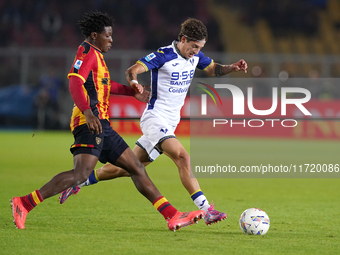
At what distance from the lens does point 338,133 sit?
17.9 m

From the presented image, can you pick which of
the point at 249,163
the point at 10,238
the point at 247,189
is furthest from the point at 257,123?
the point at 10,238

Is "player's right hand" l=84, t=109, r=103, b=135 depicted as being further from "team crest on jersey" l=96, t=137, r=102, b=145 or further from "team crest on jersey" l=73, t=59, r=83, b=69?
"team crest on jersey" l=73, t=59, r=83, b=69

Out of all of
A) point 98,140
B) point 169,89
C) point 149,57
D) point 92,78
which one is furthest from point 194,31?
point 98,140

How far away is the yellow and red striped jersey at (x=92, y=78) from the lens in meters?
4.79

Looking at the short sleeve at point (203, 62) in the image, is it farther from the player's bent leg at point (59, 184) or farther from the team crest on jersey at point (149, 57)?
the player's bent leg at point (59, 184)

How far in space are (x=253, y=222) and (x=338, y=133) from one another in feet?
46.0

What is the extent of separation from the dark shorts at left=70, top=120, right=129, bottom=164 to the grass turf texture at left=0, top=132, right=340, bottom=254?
696 mm

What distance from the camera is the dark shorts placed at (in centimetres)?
484

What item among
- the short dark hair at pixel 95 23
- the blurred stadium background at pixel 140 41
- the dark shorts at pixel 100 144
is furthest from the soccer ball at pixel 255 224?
the blurred stadium background at pixel 140 41

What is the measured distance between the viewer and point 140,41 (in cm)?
2391

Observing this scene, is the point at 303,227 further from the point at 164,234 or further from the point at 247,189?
the point at 247,189

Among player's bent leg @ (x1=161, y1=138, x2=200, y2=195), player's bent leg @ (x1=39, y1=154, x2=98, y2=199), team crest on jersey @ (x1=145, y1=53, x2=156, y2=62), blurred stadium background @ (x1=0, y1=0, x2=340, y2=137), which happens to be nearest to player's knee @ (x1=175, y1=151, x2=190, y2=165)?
player's bent leg @ (x1=161, y1=138, x2=200, y2=195)

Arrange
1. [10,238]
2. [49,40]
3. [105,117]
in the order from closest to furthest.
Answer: [10,238] → [105,117] → [49,40]

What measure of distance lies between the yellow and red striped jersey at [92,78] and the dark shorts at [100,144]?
0.31 feet
